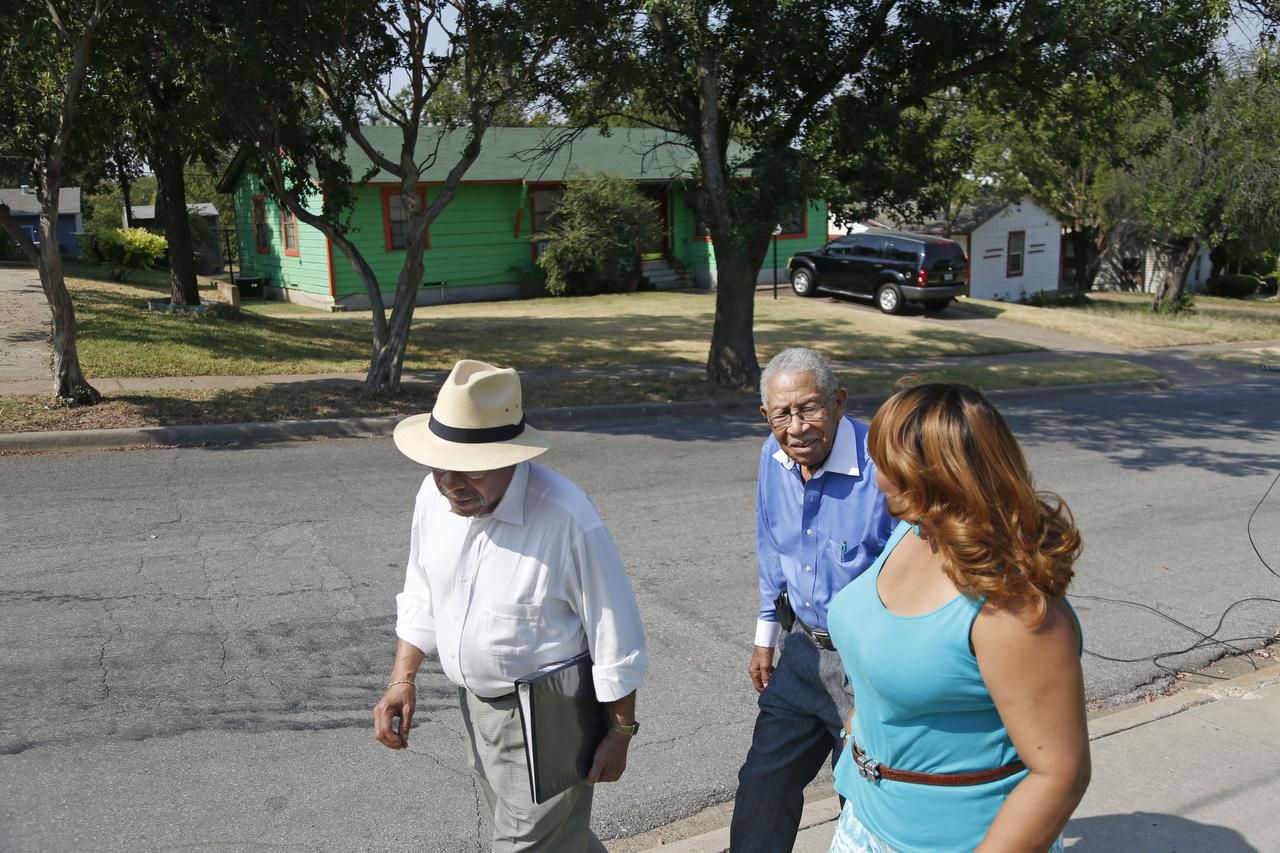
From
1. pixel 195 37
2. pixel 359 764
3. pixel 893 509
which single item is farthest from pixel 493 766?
pixel 195 37

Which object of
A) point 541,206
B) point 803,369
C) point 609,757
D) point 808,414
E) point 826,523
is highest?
point 541,206

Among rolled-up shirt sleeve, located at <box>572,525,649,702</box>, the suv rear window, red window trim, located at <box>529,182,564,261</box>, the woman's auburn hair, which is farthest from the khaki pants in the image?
red window trim, located at <box>529,182,564,261</box>

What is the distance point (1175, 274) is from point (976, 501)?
104 feet

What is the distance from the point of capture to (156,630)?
5.94m

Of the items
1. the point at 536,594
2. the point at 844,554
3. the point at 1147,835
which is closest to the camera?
the point at 536,594

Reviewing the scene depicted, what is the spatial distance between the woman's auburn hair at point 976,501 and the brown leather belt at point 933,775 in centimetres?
41

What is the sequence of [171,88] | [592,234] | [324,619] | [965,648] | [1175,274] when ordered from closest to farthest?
[965,648], [324,619], [171,88], [592,234], [1175,274]

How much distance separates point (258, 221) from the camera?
1185 inches

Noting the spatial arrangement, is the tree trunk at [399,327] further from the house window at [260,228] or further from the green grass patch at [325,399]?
the house window at [260,228]

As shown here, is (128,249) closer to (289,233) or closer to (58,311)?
(289,233)

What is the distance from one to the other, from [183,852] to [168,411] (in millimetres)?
8646

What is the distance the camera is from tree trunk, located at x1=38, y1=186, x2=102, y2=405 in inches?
449

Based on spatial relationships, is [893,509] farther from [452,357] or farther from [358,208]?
[358,208]

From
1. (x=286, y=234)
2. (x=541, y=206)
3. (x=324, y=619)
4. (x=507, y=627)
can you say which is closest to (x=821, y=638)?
(x=507, y=627)
